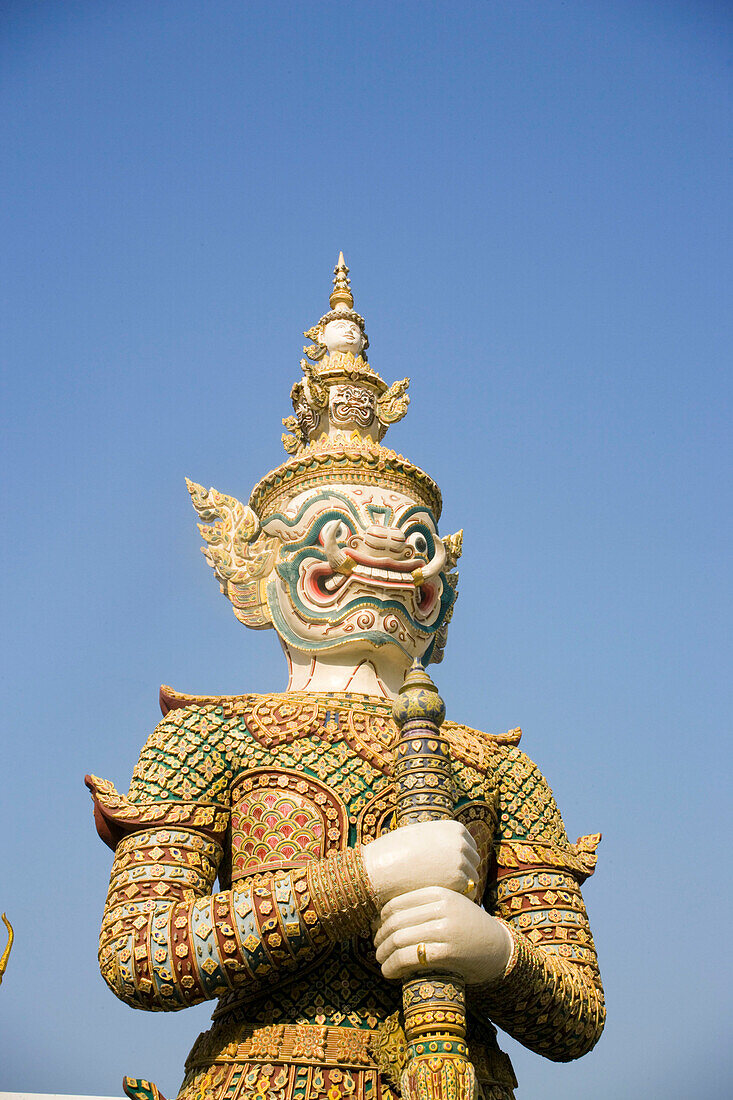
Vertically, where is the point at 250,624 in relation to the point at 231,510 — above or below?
below

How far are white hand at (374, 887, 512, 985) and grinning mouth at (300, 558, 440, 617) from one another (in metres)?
1.97

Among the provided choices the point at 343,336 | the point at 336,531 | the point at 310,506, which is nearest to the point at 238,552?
the point at 310,506

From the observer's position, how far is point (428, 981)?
4570 millimetres

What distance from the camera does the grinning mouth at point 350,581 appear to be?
6.29m

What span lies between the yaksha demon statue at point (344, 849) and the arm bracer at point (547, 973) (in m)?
0.01

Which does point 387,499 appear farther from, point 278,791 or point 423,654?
point 278,791

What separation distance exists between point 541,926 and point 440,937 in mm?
1229

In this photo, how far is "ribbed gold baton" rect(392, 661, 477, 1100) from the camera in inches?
171

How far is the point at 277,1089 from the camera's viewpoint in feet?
15.9

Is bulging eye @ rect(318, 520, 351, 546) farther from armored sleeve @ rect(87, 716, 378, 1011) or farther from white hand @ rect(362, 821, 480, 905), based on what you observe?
white hand @ rect(362, 821, 480, 905)

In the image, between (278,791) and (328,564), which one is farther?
(328,564)

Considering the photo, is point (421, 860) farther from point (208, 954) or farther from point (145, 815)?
point (145, 815)

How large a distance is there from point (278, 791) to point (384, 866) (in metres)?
0.98

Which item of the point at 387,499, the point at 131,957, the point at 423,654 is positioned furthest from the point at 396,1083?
the point at 387,499
